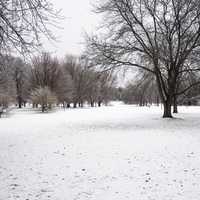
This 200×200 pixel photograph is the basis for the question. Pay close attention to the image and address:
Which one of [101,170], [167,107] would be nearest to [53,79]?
[167,107]

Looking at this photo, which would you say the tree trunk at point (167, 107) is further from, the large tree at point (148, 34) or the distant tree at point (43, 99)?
the distant tree at point (43, 99)

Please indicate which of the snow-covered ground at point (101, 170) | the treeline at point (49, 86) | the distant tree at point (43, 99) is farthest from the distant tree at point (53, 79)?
the snow-covered ground at point (101, 170)

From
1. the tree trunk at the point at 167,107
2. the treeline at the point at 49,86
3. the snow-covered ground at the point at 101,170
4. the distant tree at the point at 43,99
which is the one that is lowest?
the snow-covered ground at the point at 101,170

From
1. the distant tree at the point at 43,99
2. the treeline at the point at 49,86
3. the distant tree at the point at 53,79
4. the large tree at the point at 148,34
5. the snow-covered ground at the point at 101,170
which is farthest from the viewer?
the distant tree at the point at 53,79

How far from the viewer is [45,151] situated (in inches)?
312

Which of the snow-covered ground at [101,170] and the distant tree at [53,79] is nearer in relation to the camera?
the snow-covered ground at [101,170]

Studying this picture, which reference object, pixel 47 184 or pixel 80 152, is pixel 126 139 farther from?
pixel 47 184

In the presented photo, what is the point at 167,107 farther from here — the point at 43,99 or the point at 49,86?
the point at 49,86

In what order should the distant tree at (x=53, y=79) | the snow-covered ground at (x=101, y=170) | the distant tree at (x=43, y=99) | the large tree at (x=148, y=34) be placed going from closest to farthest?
the snow-covered ground at (x=101, y=170) → the large tree at (x=148, y=34) → the distant tree at (x=43, y=99) → the distant tree at (x=53, y=79)

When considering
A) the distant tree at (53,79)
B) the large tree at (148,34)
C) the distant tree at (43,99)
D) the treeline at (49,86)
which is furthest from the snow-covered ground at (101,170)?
the distant tree at (53,79)

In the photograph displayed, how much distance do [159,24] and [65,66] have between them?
42.3 metres

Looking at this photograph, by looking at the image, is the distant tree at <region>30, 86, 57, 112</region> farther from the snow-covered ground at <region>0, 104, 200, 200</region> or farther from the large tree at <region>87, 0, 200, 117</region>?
the snow-covered ground at <region>0, 104, 200, 200</region>

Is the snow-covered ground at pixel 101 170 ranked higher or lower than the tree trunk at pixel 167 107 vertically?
lower

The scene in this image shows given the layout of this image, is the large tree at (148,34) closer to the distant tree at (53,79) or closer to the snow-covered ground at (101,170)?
the snow-covered ground at (101,170)
